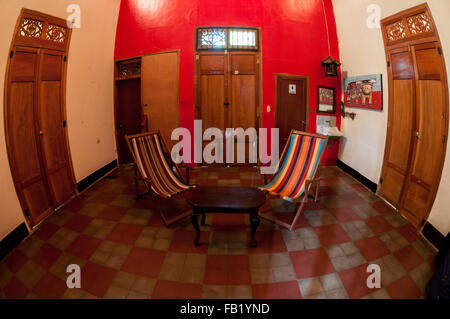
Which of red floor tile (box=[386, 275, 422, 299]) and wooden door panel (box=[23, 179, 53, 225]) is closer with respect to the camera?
red floor tile (box=[386, 275, 422, 299])

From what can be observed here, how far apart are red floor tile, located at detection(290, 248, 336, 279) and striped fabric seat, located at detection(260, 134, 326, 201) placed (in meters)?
0.71

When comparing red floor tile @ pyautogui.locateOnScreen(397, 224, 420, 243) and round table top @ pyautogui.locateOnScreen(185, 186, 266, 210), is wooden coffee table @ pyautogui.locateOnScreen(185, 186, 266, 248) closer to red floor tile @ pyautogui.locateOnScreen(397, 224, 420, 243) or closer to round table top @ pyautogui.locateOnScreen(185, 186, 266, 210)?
round table top @ pyautogui.locateOnScreen(185, 186, 266, 210)

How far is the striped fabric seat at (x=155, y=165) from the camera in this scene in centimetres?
278

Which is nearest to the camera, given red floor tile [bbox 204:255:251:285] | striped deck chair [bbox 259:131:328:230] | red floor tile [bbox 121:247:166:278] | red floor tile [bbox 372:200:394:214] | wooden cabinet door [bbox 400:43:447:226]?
red floor tile [bbox 204:255:251:285]

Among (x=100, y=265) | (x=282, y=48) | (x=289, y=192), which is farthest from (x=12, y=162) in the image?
(x=282, y=48)

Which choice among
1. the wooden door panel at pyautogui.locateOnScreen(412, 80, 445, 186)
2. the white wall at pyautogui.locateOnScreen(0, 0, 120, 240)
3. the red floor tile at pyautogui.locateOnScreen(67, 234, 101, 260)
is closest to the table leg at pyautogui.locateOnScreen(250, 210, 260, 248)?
the red floor tile at pyautogui.locateOnScreen(67, 234, 101, 260)

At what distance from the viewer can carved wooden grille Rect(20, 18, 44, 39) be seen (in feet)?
8.01

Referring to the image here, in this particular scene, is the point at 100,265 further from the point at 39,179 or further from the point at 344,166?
the point at 344,166

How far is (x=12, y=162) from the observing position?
233 cm

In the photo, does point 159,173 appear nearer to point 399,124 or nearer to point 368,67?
point 399,124

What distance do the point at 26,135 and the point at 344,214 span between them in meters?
4.49

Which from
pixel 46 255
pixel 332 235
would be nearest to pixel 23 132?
pixel 46 255

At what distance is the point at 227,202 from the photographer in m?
2.21

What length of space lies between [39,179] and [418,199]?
17.0 ft
